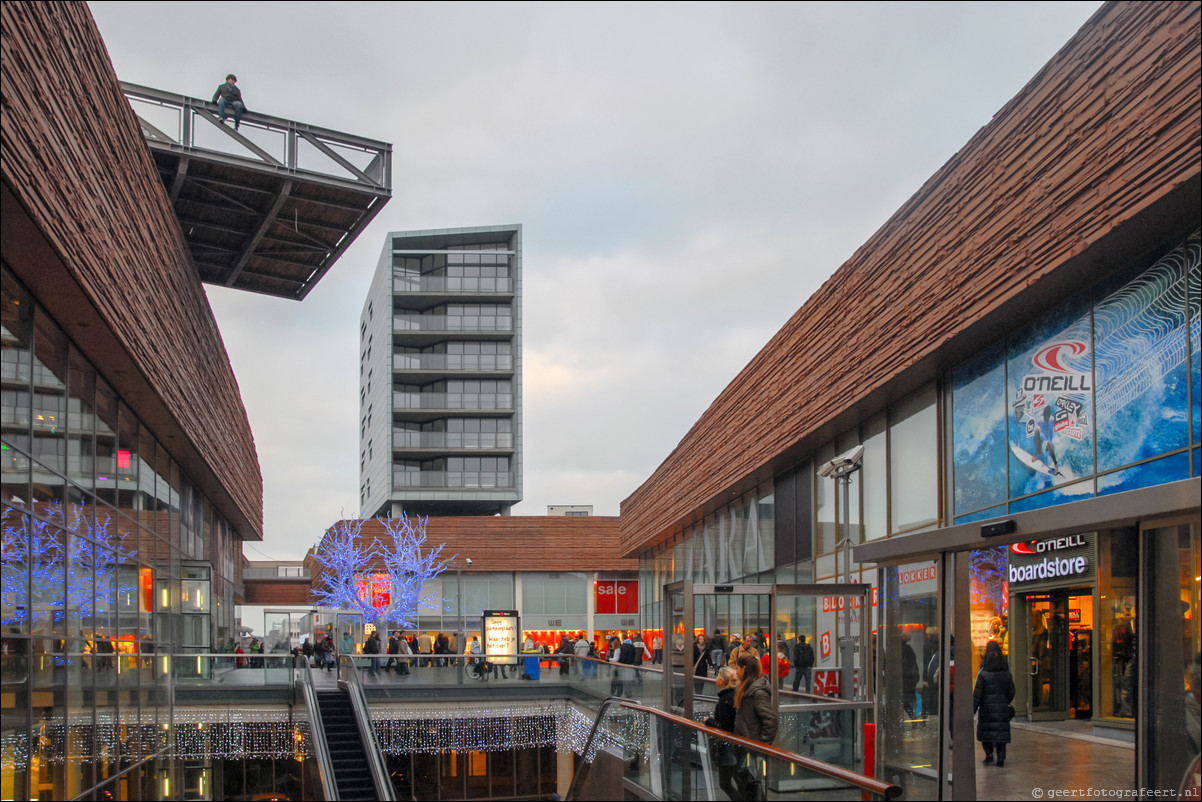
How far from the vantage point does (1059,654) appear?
20.4 meters

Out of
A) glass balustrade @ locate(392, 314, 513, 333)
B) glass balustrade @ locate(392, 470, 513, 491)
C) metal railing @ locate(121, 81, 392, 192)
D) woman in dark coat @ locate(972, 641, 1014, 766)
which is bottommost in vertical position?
woman in dark coat @ locate(972, 641, 1014, 766)

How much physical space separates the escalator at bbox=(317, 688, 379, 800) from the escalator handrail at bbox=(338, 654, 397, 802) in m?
0.23

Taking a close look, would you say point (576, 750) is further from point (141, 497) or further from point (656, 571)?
point (656, 571)

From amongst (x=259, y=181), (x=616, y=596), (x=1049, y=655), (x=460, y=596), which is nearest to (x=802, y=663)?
(x=1049, y=655)

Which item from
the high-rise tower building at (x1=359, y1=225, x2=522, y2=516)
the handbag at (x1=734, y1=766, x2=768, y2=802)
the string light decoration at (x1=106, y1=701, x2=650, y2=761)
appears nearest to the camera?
the handbag at (x1=734, y1=766, x2=768, y2=802)

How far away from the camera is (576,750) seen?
28688 millimetres

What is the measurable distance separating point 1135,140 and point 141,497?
16.3 meters

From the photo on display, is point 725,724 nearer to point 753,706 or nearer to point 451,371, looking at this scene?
point 753,706

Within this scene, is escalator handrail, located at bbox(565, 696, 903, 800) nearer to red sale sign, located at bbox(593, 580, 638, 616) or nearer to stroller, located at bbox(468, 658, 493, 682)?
A: stroller, located at bbox(468, 658, 493, 682)

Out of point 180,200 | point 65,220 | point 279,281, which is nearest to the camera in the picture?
point 65,220

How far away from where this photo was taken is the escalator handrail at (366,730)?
62.7 feet

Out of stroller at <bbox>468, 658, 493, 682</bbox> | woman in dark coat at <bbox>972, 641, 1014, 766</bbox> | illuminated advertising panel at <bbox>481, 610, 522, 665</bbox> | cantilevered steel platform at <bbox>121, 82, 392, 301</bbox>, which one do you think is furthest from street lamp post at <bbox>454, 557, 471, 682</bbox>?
woman in dark coat at <bbox>972, 641, 1014, 766</bbox>

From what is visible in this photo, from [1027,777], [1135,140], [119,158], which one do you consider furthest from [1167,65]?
[119,158]

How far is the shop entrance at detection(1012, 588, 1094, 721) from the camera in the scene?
20.0 metres
